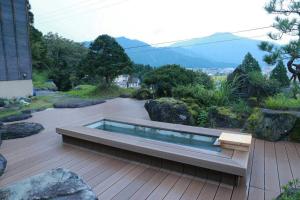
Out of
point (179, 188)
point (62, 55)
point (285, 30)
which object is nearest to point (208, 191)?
point (179, 188)

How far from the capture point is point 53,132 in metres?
4.38

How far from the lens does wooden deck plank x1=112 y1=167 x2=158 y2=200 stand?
2.21 meters

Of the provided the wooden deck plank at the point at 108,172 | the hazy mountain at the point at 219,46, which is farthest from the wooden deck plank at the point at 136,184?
the hazy mountain at the point at 219,46

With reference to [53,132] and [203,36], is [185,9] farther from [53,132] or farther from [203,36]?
[53,132]

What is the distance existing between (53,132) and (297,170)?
164 inches

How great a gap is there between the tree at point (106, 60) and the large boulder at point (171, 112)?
473 cm

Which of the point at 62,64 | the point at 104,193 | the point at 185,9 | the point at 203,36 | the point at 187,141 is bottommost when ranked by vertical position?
the point at 104,193

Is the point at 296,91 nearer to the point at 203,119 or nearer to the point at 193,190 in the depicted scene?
the point at 203,119

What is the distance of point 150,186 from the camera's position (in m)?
2.38

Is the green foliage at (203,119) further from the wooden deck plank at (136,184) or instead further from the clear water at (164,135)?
the wooden deck plank at (136,184)

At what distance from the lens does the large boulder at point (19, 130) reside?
4.04 metres

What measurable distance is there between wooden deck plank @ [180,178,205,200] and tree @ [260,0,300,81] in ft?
10.2

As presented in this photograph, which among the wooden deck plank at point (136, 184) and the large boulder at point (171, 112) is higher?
the large boulder at point (171, 112)

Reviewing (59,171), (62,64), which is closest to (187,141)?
(59,171)
